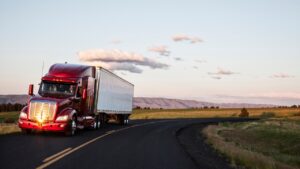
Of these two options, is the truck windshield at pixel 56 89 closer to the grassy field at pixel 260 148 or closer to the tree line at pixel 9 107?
the grassy field at pixel 260 148

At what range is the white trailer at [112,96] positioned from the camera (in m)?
30.2

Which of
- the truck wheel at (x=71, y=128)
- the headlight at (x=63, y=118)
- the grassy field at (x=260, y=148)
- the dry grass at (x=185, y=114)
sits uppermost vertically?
the dry grass at (x=185, y=114)

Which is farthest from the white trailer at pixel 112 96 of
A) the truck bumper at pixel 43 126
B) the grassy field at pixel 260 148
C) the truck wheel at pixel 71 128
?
Answer: the truck bumper at pixel 43 126

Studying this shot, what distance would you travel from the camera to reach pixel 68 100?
23516mm

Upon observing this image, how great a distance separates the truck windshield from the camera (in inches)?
939

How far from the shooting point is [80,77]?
25.5 m

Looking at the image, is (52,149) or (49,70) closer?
(52,149)

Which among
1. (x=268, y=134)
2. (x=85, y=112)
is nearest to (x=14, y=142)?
(x=85, y=112)

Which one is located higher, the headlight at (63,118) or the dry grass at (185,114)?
the dry grass at (185,114)

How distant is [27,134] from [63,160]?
9.89 m

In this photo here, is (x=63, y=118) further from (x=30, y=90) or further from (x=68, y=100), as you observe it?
(x=30, y=90)

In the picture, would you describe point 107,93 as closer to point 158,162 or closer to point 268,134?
point 268,134

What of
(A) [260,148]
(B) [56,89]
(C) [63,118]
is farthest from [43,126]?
(A) [260,148]

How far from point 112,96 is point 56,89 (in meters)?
10.8
